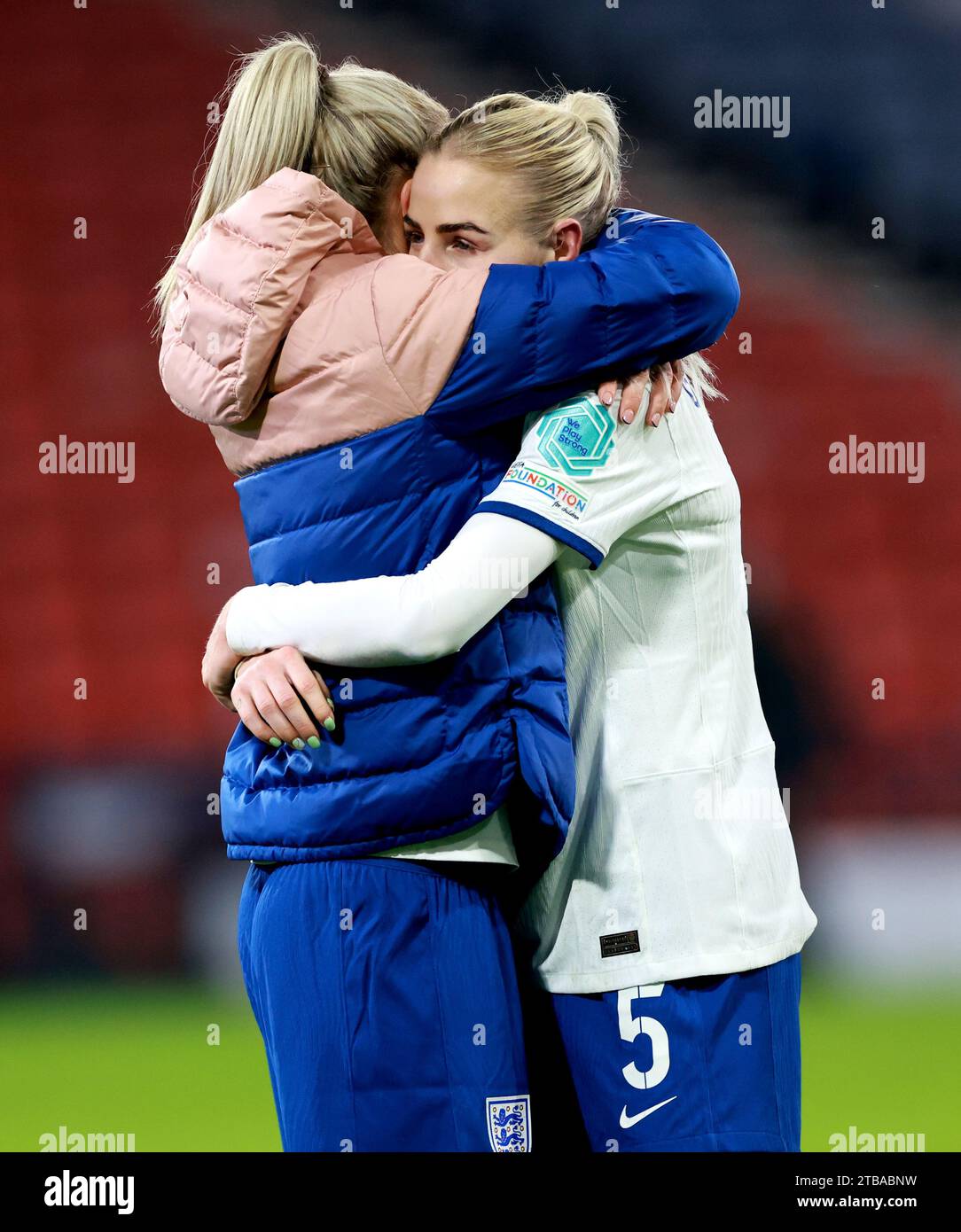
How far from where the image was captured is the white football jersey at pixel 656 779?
1193 mm

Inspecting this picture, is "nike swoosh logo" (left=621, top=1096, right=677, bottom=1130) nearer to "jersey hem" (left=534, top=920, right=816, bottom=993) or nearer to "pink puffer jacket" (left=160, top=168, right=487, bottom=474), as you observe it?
"jersey hem" (left=534, top=920, right=816, bottom=993)

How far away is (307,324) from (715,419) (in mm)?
2741

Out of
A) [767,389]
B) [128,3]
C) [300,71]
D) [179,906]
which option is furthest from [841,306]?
[300,71]

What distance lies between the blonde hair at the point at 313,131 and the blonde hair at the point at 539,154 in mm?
40

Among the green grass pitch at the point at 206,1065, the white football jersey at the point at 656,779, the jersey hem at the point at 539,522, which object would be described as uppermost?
the jersey hem at the point at 539,522

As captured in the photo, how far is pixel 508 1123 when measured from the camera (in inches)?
44.4

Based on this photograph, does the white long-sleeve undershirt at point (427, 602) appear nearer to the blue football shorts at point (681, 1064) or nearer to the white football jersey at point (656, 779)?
the white football jersey at point (656, 779)

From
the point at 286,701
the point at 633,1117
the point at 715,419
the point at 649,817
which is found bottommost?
the point at 633,1117

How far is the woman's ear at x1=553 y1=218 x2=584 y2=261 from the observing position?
1.22 metres

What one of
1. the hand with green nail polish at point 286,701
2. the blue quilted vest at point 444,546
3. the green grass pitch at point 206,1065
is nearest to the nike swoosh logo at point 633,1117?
the blue quilted vest at point 444,546

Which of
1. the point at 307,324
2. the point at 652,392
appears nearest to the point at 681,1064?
the point at 652,392

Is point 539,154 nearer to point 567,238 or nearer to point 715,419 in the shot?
point 567,238
